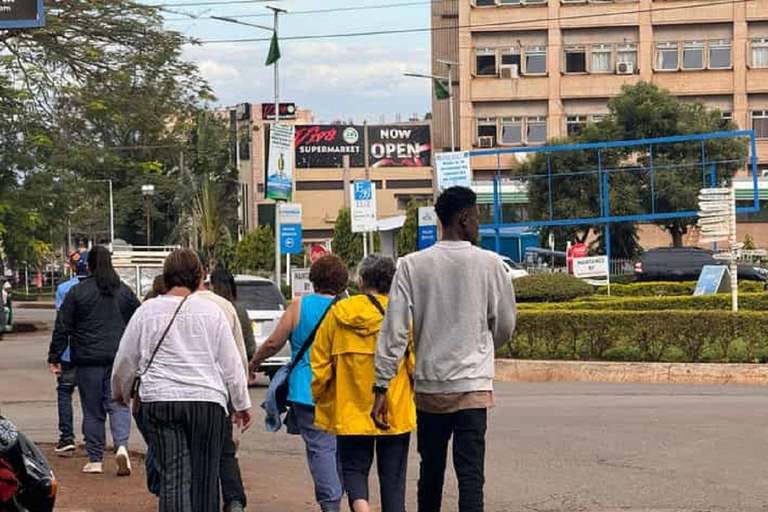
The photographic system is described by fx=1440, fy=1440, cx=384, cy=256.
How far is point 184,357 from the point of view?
305 inches

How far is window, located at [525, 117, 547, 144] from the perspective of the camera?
7275 centimetres

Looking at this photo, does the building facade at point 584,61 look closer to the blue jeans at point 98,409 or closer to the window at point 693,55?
the window at point 693,55

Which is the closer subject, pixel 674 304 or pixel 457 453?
pixel 457 453

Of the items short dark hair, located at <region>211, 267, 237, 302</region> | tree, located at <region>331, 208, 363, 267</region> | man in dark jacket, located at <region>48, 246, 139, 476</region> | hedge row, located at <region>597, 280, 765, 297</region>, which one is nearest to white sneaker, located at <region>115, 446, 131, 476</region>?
man in dark jacket, located at <region>48, 246, 139, 476</region>

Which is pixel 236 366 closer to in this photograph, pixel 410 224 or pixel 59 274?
pixel 410 224

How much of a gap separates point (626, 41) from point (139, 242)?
41.2 metres

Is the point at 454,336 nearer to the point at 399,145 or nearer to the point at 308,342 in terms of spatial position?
the point at 308,342

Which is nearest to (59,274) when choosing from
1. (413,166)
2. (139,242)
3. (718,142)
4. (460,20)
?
(139,242)

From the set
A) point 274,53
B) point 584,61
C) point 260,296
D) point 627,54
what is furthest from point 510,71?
point 260,296

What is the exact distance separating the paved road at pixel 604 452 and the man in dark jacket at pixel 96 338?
123 centimetres

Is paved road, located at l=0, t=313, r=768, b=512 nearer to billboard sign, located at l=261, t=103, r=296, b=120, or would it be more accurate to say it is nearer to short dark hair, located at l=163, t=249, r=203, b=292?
short dark hair, located at l=163, t=249, r=203, b=292

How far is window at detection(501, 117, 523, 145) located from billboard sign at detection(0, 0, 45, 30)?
203ft

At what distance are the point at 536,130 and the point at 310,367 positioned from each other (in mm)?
65178

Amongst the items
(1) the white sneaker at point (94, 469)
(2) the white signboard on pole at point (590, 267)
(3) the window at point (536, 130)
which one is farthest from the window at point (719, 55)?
(1) the white sneaker at point (94, 469)
